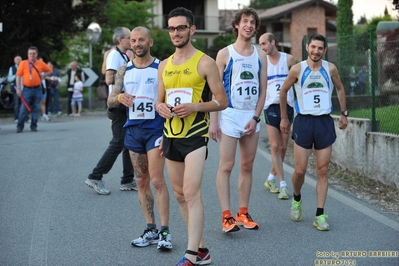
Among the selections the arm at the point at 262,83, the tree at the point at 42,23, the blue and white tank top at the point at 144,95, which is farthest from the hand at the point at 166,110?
the tree at the point at 42,23

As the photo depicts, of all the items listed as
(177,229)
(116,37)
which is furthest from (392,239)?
(116,37)

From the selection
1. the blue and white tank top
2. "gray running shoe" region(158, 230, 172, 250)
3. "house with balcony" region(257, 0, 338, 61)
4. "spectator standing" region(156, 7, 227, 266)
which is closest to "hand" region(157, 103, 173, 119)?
"spectator standing" region(156, 7, 227, 266)

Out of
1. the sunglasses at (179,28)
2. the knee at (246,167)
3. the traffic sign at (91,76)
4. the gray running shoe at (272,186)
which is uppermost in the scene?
the sunglasses at (179,28)

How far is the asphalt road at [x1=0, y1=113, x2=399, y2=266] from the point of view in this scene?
259 inches

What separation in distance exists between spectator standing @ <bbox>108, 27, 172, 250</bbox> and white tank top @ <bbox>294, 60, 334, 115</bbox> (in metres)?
1.77

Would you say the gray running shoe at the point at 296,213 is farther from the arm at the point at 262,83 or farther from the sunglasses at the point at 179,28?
the sunglasses at the point at 179,28

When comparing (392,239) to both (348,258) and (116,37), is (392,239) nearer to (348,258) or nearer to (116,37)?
(348,258)

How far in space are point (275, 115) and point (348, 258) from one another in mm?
3739

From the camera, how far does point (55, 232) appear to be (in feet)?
24.9

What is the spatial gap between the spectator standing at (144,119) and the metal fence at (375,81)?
4586mm

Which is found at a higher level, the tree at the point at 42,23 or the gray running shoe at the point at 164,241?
the tree at the point at 42,23

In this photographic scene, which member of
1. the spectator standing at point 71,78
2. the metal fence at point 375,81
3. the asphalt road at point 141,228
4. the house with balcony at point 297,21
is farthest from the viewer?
the house with balcony at point 297,21

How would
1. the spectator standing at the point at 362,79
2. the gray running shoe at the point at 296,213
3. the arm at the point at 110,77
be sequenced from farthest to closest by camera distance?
the spectator standing at the point at 362,79 < the arm at the point at 110,77 < the gray running shoe at the point at 296,213

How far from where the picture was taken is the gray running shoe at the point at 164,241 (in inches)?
267
